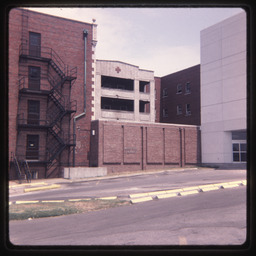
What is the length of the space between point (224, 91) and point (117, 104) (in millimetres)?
15267

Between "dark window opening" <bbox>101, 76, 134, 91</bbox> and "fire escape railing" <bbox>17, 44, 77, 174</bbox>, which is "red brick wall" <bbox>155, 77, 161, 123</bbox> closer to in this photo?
"dark window opening" <bbox>101, 76, 134, 91</bbox>

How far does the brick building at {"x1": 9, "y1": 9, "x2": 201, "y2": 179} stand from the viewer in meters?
26.5

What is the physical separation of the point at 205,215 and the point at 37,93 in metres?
21.7

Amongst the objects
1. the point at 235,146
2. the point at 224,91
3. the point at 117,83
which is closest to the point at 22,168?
the point at 117,83

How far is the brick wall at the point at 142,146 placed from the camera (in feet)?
96.6

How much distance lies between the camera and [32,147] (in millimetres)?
26891

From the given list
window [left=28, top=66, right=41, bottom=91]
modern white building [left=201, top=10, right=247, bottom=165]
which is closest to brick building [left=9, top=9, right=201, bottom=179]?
window [left=28, top=66, right=41, bottom=91]

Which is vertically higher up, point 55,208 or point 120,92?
point 120,92

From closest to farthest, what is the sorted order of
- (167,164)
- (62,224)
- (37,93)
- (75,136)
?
(62,224) < (37,93) < (75,136) < (167,164)

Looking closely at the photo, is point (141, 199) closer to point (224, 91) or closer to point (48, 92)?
point (48, 92)

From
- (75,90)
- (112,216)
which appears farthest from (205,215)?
(75,90)

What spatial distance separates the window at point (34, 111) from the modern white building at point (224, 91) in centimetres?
1857

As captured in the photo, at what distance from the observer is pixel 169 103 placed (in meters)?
46.7
